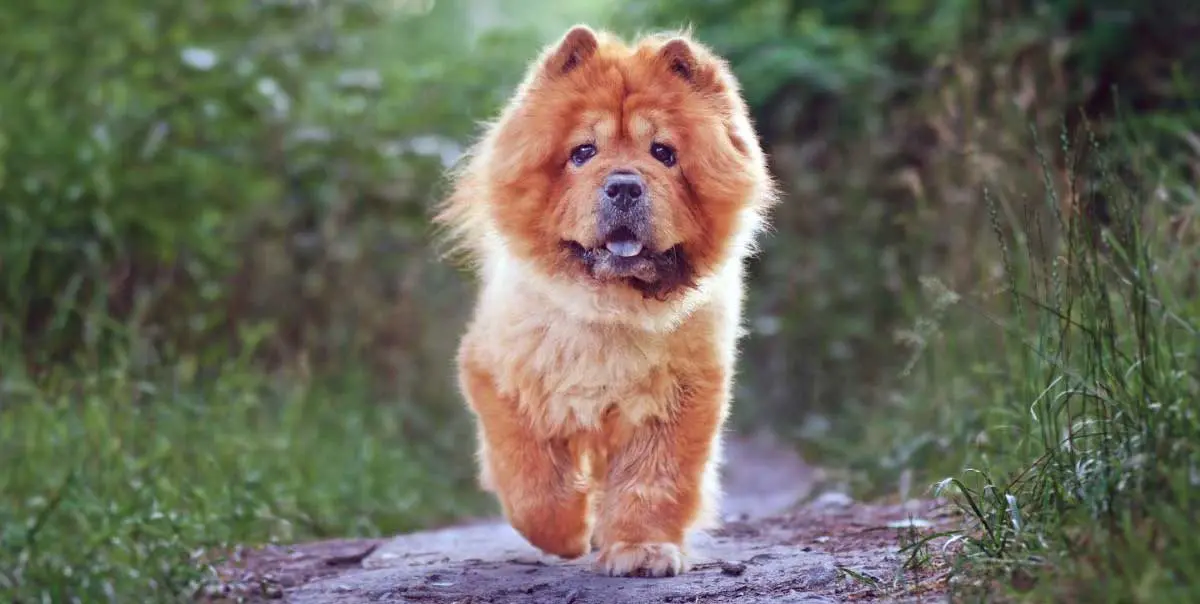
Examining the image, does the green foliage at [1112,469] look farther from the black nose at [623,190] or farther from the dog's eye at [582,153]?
the dog's eye at [582,153]

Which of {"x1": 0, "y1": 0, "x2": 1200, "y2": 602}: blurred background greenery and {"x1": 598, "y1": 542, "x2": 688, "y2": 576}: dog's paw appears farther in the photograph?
{"x1": 0, "y1": 0, "x2": 1200, "y2": 602}: blurred background greenery

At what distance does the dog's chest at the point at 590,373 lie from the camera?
4.18 m

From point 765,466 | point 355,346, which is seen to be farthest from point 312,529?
point 765,466

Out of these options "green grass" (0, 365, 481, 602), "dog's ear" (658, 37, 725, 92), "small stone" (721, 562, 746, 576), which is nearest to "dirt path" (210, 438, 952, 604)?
"small stone" (721, 562, 746, 576)

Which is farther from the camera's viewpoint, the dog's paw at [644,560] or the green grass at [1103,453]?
the dog's paw at [644,560]

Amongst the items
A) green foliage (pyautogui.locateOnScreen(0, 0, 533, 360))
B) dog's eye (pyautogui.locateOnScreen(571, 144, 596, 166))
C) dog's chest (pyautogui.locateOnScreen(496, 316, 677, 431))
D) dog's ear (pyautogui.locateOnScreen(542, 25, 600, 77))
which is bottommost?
dog's chest (pyautogui.locateOnScreen(496, 316, 677, 431))

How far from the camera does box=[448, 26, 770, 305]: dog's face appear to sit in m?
4.06

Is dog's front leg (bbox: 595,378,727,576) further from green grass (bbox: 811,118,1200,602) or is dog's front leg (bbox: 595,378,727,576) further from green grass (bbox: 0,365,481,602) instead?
green grass (bbox: 0,365,481,602)

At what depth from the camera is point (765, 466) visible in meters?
7.63

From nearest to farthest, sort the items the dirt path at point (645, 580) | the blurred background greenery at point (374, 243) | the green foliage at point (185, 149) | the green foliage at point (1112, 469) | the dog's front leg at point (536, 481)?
the green foliage at point (1112, 469) < the dirt path at point (645, 580) < the dog's front leg at point (536, 481) < the blurred background greenery at point (374, 243) < the green foliage at point (185, 149)

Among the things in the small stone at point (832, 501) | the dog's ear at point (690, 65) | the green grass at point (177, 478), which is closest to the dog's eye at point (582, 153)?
the dog's ear at point (690, 65)

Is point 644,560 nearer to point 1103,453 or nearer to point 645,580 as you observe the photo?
point 645,580

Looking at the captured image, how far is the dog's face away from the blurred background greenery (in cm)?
77

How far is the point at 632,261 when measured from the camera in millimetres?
4094
